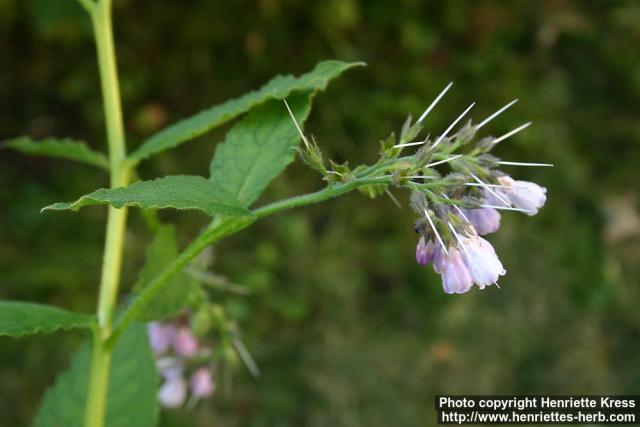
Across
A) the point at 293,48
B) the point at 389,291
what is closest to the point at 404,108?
the point at 293,48

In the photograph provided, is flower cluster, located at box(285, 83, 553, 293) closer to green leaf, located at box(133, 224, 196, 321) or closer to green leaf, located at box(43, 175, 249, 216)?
green leaf, located at box(43, 175, 249, 216)

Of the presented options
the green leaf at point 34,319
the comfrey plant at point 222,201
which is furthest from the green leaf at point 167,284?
the green leaf at point 34,319

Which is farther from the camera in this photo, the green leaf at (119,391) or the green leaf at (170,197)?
the green leaf at (119,391)

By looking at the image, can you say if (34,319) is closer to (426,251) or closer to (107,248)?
(107,248)

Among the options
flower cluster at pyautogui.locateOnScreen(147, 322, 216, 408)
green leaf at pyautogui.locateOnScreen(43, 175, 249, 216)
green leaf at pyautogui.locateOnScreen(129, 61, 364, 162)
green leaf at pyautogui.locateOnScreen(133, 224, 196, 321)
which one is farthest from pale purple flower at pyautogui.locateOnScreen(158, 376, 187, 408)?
green leaf at pyautogui.locateOnScreen(43, 175, 249, 216)

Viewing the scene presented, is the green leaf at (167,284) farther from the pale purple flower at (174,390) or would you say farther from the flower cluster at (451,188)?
the pale purple flower at (174,390)

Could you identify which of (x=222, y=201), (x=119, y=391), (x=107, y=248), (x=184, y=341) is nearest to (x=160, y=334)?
(x=184, y=341)

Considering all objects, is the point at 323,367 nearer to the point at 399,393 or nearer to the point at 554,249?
the point at 399,393

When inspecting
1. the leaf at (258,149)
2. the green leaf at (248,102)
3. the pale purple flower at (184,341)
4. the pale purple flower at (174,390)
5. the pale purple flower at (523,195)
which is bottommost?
the pale purple flower at (174,390)
